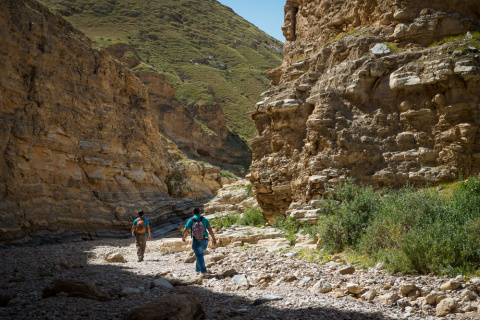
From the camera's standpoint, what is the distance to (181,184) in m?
34.8

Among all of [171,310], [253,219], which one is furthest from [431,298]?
[253,219]

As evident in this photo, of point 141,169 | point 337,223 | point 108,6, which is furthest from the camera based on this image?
point 108,6

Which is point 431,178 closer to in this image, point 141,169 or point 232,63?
point 141,169

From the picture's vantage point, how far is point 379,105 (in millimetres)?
10570

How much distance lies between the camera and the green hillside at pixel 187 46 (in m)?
67.9

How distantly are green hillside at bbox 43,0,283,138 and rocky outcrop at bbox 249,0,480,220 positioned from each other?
50.8 m

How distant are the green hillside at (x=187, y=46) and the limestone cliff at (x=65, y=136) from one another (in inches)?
1602

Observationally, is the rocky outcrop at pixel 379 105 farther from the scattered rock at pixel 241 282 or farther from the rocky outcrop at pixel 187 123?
the rocky outcrop at pixel 187 123

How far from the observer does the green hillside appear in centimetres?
6788

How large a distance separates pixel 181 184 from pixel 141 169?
12.3m

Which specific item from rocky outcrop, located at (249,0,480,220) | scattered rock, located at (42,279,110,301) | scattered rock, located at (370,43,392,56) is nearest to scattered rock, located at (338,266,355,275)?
scattered rock, located at (42,279,110,301)

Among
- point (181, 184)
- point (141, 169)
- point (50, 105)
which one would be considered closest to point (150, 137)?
point (141, 169)

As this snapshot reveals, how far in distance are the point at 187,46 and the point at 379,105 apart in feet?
250

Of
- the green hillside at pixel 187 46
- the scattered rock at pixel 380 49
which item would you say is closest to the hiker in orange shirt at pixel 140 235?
the scattered rock at pixel 380 49
